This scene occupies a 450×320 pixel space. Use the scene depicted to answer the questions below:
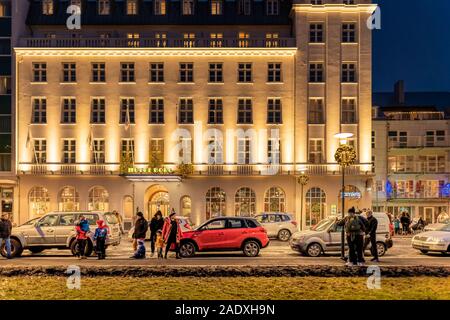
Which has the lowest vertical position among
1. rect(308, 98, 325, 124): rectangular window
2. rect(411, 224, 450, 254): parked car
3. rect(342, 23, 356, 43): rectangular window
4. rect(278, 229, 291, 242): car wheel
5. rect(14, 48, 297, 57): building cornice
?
rect(278, 229, 291, 242): car wheel

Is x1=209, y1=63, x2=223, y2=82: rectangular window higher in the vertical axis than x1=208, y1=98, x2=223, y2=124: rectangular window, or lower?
higher

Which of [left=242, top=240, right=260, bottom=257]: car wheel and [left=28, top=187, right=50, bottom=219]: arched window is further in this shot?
[left=28, top=187, right=50, bottom=219]: arched window

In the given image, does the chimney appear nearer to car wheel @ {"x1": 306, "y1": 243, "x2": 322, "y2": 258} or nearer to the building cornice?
the building cornice

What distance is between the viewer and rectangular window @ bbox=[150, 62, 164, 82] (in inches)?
1998

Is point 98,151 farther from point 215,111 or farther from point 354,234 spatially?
point 354,234

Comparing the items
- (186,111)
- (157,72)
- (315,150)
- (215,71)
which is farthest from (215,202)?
(157,72)

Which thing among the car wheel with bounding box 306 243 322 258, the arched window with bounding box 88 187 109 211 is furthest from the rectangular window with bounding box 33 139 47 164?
the car wheel with bounding box 306 243 322 258

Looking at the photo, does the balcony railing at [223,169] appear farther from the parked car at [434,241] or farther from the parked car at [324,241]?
the parked car at [324,241]

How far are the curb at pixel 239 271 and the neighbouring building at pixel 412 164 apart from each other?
40.9 meters

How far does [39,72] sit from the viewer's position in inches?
1984

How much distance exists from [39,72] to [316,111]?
23376 millimetres

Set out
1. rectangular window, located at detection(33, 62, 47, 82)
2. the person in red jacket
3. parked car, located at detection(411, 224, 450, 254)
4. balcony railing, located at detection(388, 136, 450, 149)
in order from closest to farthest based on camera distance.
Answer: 1. the person in red jacket
2. parked car, located at detection(411, 224, 450, 254)
3. rectangular window, located at detection(33, 62, 47, 82)
4. balcony railing, located at detection(388, 136, 450, 149)

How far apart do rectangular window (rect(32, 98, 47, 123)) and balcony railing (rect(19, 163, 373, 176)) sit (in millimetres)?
3855
